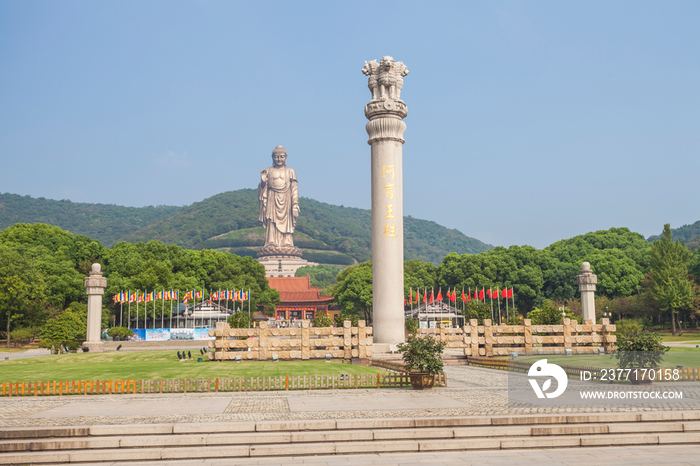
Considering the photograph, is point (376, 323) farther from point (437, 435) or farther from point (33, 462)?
point (33, 462)

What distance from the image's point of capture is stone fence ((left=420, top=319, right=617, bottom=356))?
34688 millimetres

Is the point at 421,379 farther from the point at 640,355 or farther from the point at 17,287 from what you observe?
the point at 17,287

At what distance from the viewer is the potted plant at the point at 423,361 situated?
66.9 feet

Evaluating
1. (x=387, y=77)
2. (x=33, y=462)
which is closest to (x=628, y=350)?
(x=33, y=462)

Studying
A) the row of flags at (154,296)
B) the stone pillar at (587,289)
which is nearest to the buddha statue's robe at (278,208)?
the row of flags at (154,296)

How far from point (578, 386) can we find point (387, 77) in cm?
2486

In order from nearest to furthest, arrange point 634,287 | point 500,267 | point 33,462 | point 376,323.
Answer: point 33,462, point 376,323, point 634,287, point 500,267

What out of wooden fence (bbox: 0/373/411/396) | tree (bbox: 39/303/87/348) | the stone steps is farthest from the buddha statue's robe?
the stone steps

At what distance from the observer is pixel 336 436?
41.9 feet

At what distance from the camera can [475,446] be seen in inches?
495

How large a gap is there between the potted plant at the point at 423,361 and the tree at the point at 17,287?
4429cm

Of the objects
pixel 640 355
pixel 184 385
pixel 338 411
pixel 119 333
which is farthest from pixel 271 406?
pixel 119 333

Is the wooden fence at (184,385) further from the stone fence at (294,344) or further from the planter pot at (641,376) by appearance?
the stone fence at (294,344)
